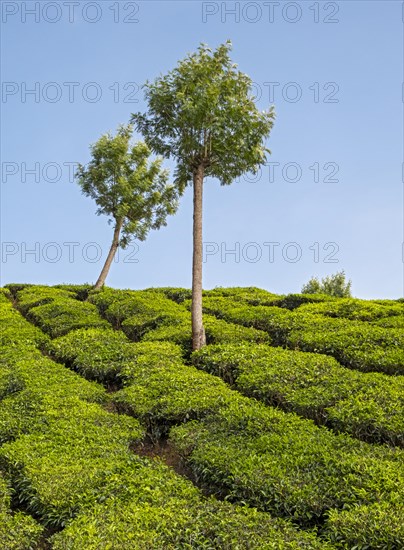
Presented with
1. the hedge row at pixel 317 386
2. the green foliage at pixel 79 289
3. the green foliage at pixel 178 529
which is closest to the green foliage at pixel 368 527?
the green foliage at pixel 178 529

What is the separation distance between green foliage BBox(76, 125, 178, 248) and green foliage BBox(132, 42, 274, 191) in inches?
449

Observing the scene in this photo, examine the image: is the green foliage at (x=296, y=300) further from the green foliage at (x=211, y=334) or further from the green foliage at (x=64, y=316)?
the green foliage at (x=64, y=316)

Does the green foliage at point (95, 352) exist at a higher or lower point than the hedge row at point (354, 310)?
lower

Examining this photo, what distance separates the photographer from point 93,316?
23.2 metres

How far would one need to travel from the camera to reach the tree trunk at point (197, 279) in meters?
18.0

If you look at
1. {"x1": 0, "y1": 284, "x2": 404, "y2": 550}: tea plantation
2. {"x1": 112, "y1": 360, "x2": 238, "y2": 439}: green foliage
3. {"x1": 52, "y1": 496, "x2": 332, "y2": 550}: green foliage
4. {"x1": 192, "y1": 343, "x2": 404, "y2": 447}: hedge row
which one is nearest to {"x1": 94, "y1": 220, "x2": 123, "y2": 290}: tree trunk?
{"x1": 0, "y1": 284, "x2": 404, "y2": 550}: tea plantation

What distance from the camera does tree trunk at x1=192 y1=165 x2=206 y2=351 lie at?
18.0 meters

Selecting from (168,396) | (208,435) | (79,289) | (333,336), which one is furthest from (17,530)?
(79,289)

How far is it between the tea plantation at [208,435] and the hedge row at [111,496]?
31 millimetres

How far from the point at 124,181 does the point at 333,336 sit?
55.5ft

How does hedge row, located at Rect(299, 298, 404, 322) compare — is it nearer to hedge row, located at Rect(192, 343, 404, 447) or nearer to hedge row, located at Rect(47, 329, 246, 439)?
hedge row, located at Rect(192, 343, 404, 447)

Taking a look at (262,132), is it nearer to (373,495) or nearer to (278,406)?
(278,406)

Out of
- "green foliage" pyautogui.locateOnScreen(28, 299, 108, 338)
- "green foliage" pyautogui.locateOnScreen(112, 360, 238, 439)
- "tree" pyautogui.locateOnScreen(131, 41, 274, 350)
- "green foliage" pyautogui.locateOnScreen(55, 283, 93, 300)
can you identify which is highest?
"tree" pyautogui.locateOnScreen(131, 41, 274, 350)

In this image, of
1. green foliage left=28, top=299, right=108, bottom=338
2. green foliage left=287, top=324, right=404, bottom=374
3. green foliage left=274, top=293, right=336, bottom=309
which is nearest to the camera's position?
green foliage left=287, top=324, right=404, bottom=374
